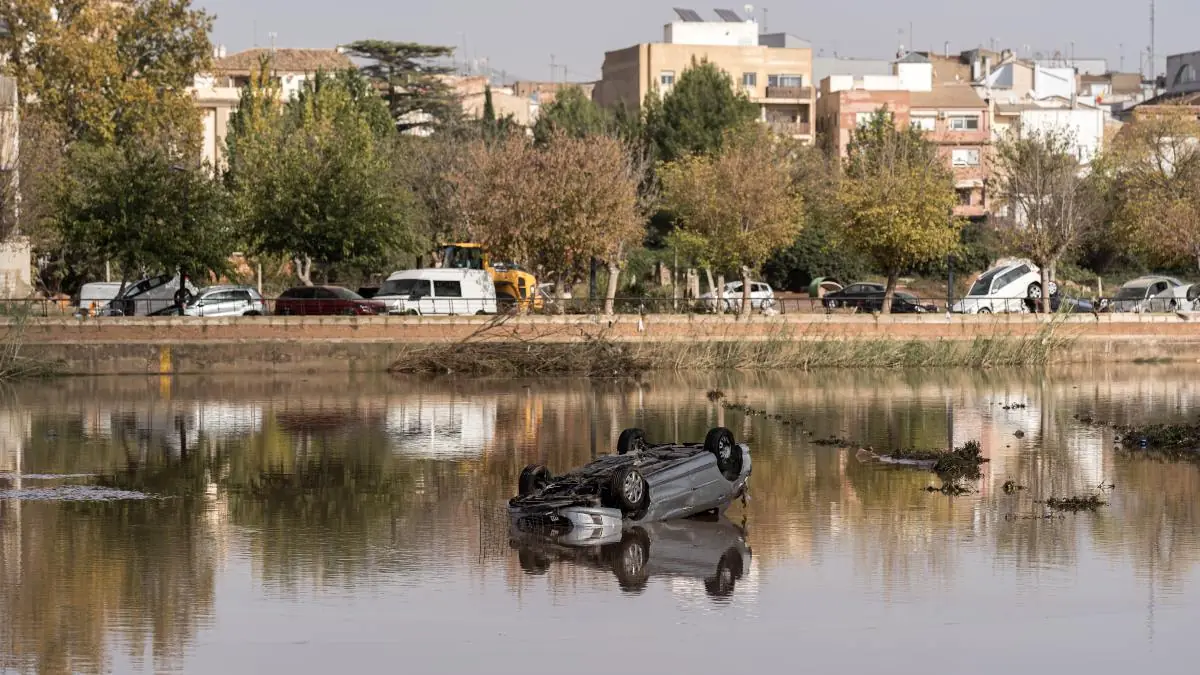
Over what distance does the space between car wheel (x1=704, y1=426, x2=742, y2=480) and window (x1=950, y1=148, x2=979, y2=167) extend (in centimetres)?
7633

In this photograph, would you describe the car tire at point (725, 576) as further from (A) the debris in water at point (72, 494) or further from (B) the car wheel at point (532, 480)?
(A) the debris in water at point (72, 494)

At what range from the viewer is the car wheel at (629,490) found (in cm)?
1920

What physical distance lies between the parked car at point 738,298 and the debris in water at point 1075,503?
28.1m

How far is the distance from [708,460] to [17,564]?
298 inches

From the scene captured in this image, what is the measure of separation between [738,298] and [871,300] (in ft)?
14.6

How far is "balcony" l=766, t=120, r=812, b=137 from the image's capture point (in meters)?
90.6

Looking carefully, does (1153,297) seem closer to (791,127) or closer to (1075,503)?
(1075,503)

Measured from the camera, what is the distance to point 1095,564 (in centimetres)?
1797

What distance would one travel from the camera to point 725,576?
17469 mm

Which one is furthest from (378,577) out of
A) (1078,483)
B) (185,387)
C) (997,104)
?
(997,104)

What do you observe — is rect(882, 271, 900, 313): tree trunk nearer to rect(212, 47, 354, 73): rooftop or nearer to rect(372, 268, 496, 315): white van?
rect(372, 268, 496, 315): white van

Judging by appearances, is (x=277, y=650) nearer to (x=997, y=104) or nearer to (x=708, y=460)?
(x=708, y=460)

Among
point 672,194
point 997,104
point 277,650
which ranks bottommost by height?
point 277,650

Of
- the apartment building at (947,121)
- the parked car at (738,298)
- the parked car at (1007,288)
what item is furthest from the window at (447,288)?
the apartment building at (947,121)
